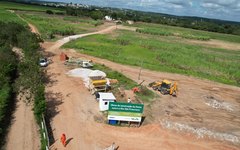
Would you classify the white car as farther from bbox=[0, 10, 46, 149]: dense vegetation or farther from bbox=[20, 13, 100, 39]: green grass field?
bbox=[20, 13, 100, 39]: green grass field

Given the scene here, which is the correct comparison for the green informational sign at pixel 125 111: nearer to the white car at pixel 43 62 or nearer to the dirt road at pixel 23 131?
the dirt road at pixel 23 131

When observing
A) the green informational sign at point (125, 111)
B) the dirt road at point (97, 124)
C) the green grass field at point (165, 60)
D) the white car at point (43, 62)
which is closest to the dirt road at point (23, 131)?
the dirt road at point (97, 124)

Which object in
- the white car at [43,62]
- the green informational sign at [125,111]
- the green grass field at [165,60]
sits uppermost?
the green informational sign at [125,111]

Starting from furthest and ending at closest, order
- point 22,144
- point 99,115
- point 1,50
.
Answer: point 1,50, point 99,115, point 22,144

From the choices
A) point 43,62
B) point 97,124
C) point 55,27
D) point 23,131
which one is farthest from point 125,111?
point 55,27

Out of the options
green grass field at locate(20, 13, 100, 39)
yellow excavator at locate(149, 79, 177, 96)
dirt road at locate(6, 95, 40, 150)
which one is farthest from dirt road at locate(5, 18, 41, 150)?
green grass field at locate(20, 13, 100, 39)

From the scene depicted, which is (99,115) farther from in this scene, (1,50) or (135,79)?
(1,50)

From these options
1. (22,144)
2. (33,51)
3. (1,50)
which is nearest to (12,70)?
(1,50)

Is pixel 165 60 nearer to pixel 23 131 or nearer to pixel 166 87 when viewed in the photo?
pixel 166 87
